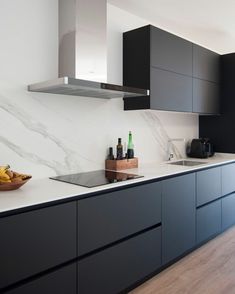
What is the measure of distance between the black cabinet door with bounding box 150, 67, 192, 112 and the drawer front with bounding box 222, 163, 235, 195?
2.73 feet

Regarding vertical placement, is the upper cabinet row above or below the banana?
above

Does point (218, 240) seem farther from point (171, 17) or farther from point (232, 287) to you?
point (171, 17)

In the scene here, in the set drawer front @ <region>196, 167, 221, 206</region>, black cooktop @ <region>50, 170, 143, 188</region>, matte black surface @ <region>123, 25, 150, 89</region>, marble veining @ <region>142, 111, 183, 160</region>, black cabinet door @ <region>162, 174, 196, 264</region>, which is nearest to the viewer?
black cooktop @ <region>50, 170, 143, 188</region>

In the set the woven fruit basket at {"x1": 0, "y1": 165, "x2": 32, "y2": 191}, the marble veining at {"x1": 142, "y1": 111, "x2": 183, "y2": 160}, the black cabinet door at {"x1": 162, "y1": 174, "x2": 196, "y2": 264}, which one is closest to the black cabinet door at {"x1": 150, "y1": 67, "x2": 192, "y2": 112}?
the marble veining at {"x1": 142, "y1": 111, "x2": 183, "y2": 160}

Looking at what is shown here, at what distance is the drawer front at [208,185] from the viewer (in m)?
2.79

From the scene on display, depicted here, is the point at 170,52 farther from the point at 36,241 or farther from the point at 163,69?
the point at 36,241

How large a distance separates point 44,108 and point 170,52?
4.73 ft

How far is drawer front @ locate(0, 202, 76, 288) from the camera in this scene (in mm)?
1394

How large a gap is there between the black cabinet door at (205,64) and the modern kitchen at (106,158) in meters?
0.02

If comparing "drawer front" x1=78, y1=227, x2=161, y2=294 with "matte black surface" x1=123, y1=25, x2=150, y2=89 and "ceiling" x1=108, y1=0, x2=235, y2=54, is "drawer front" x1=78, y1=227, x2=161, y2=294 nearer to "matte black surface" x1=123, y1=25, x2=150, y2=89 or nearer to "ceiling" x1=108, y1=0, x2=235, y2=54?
"matte black surface" x1=123, y1=25, x2=150, y2=89

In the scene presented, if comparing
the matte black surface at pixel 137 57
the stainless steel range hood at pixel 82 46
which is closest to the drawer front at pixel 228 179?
the matte black surface at pixel 137 57

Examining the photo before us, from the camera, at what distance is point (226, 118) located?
375cm

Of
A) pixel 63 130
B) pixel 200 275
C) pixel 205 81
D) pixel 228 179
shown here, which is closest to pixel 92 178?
pixel 63 130

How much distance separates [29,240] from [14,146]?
0.81 m
